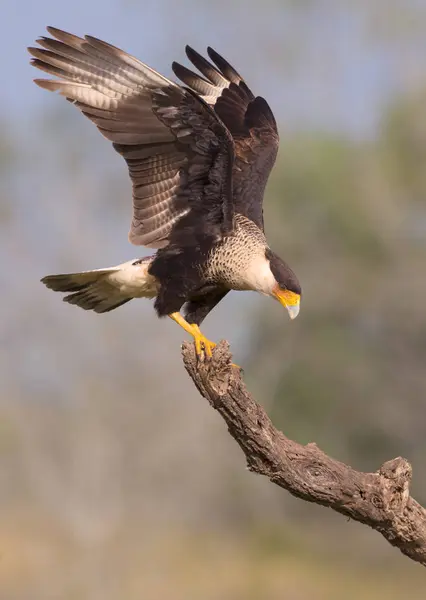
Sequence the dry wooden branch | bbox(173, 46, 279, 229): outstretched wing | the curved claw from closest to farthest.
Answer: the dry wooden branch < the curved claw < bbox(173, 46, 279, 229): outstretched wing

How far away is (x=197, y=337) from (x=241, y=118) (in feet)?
7.83

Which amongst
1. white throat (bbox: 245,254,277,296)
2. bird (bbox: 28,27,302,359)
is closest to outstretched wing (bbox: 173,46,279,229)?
bird (bbox: 28,27,302,359)

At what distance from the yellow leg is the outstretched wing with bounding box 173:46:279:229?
1128 millimetres

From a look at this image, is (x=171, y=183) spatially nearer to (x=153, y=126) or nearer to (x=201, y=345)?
(x=153, y=126)

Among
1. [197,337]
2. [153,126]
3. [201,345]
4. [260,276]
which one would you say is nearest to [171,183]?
[153,126]

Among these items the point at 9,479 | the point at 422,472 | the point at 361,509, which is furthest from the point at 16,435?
the point at 361,509

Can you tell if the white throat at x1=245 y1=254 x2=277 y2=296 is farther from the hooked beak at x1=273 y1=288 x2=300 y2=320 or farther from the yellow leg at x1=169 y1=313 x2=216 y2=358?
the yellow leg at x1=169 y1=313 x2=216 y2=358

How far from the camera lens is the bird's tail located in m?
7.01

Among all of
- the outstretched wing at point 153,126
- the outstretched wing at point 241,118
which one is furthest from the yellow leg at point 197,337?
the outstretched wing at point 241,118

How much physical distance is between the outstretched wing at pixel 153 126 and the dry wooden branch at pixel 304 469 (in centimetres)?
139

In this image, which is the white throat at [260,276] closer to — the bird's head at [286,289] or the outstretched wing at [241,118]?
the bird's head at [286,289]

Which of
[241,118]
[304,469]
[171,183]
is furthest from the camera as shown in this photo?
[241,118]

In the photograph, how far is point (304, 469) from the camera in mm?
5484

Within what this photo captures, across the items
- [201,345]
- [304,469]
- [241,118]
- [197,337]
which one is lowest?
[304,469]
